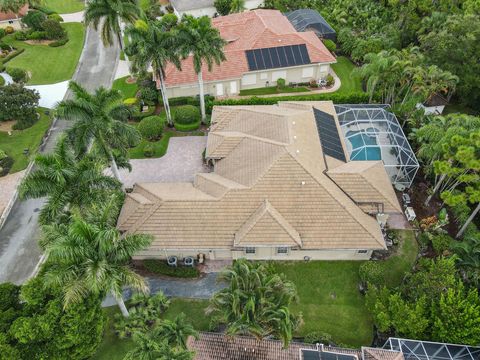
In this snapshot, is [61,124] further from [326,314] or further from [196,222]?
[326,314]

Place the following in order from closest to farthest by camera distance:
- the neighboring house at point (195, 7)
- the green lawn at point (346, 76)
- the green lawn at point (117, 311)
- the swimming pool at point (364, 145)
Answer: the green lawn at point (117, 311) → the swimming pool at point (364, 145) → the green lawn at point (346, 76) → the neighboring house at point (195, 7)

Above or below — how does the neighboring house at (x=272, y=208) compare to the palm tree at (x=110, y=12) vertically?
below

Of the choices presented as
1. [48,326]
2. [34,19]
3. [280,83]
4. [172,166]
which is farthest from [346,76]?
[34,19]

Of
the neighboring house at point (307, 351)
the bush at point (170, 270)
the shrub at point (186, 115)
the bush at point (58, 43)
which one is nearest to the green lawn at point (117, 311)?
the bush at point (170, 270)

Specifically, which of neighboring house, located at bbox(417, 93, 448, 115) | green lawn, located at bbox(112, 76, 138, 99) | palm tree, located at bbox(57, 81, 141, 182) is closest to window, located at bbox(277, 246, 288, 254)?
palm tree, located at bbox(57, 81, 141, 182)

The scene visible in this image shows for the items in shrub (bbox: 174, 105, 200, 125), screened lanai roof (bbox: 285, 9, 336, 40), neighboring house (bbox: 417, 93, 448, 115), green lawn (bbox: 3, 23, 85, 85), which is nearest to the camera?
shrub (bbox: 174, 105, 200, 125)

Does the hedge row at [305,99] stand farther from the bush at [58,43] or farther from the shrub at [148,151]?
the bush at [58,43]

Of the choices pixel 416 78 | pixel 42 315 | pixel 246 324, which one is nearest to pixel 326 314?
pixel 246 324

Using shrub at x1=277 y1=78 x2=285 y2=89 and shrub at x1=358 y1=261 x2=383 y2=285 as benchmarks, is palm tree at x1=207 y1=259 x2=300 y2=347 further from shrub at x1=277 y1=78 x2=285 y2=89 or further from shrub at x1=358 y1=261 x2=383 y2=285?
shrub at x1=277 y1=78 x2=285 y2=89
